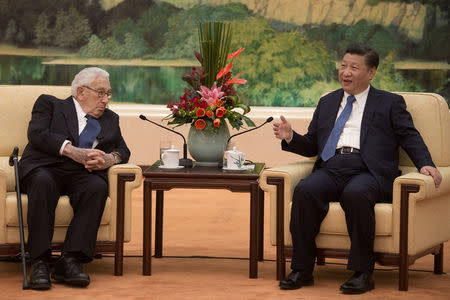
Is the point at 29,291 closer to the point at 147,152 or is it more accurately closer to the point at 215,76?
the point at 215,76

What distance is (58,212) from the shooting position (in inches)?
171

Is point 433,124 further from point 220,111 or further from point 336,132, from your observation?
point 220,111

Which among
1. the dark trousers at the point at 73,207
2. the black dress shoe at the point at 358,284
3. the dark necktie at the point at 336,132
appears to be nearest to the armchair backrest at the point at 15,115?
the dark trousers at the point at 73,207

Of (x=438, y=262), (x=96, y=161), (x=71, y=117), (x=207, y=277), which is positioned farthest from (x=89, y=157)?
(x=438, y=262)

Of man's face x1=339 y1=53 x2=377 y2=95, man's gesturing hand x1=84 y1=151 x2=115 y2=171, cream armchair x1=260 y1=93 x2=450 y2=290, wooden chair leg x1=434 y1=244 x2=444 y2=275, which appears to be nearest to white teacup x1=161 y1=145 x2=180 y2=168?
man's gesturing hand x1=84 y1=151 x2=115 y2=171

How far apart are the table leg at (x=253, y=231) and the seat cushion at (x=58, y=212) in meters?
0.75

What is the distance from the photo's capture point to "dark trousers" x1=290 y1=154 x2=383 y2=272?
413 cm

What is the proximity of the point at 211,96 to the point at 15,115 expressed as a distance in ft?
3.72

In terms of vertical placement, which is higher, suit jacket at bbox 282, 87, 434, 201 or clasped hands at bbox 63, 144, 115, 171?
suit jacket at bbox 282, 87, 434, 201

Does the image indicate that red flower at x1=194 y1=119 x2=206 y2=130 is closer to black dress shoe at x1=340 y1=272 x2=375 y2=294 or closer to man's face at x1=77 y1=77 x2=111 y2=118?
man's face at x1=77 y1=77 x2=111 y2=118

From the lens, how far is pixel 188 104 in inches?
187

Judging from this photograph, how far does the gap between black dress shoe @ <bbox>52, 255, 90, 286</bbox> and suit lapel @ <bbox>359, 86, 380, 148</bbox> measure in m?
1.60

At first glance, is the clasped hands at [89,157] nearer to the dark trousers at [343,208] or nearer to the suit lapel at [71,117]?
the suit lapel at [71,117]

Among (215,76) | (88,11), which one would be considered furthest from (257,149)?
(215,76)
